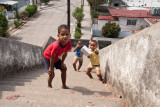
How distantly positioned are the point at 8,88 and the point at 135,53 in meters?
2.35

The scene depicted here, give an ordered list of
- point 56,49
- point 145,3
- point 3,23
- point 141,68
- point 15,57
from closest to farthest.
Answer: point 141,68 < point 56,49 < point 15,57 < point 3,23 < point 145,3

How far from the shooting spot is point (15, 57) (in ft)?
15.5

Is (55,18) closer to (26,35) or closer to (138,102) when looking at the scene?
(26,35)

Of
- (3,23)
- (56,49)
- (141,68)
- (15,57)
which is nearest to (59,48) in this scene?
(56,49)

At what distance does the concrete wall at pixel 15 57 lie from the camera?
406 centimetres

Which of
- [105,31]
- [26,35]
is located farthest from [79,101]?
[26,35]

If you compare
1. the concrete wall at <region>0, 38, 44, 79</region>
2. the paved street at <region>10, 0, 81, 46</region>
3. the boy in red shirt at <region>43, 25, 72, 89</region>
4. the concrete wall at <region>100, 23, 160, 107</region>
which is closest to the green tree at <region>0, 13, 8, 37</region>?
the paved street at <region>10, 0, 81, 46</region>

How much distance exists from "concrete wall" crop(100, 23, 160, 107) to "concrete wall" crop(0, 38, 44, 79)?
2.95 meters

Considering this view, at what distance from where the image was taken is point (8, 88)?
294 centimetres

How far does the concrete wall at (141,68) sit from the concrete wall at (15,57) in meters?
2.95

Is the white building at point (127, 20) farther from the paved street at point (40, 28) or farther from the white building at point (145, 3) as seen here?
the white building at point (145, 3)

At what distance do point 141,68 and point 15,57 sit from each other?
12.4 feet

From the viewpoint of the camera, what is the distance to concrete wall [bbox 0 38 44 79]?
13.3 ft

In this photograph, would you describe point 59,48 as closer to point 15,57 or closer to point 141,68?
point 141,68
